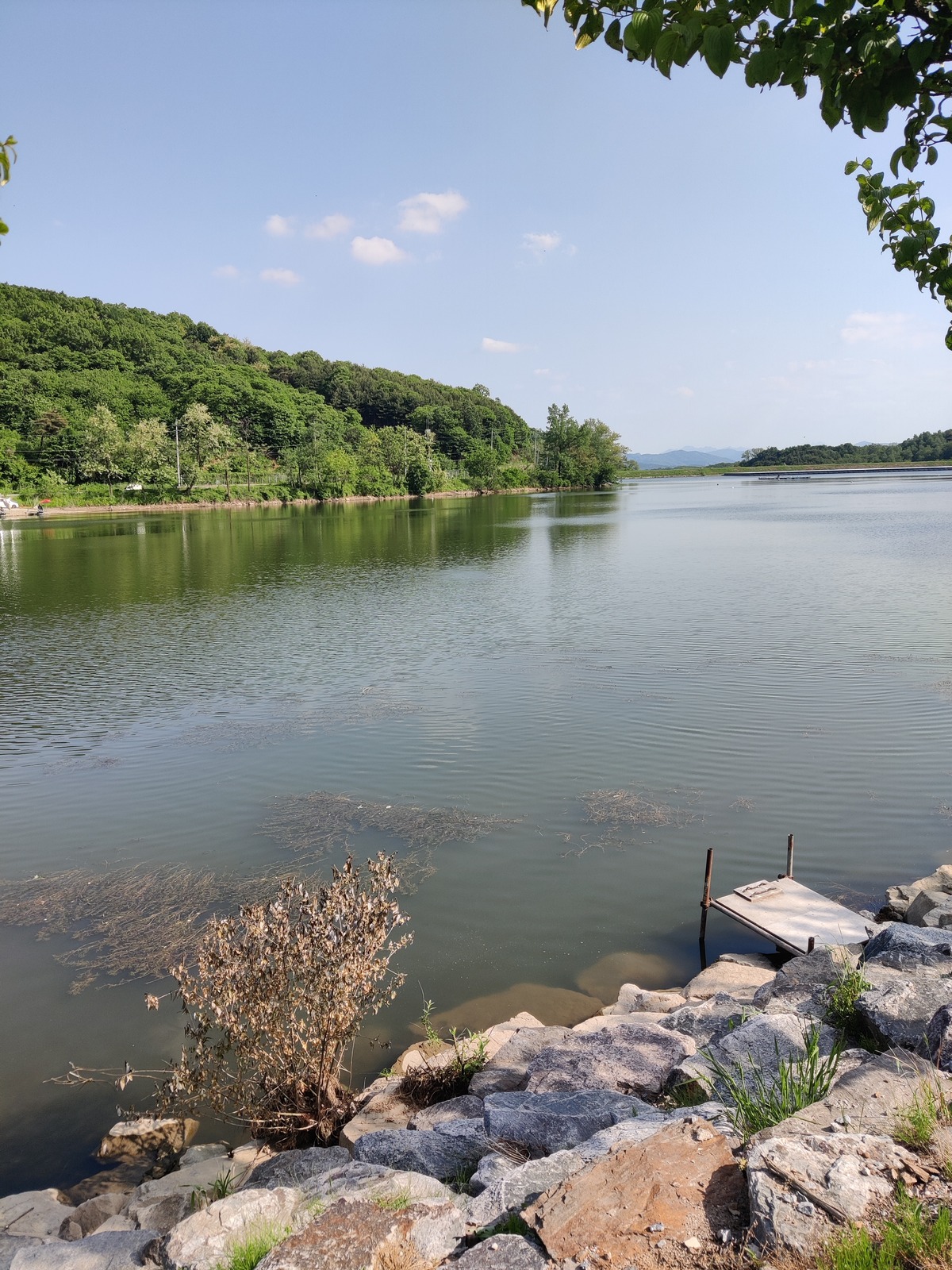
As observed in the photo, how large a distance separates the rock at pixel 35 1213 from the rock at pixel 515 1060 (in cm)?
264

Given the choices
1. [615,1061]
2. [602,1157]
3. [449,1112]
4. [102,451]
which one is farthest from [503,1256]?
[102,451]

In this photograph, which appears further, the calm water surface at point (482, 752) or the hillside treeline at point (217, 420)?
the hillside treeline at point (217, 420)

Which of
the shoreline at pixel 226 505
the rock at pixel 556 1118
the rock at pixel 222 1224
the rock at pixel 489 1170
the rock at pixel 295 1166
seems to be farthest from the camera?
the shoreline at pixel 226 505

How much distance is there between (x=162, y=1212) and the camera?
4652 millimetres

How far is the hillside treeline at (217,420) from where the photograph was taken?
93.4 meters

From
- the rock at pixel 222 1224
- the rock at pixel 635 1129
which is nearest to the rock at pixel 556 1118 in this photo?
the rock at pixel 635 1129

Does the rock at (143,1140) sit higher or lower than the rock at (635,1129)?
lower

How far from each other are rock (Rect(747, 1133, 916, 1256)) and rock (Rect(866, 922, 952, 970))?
2785 millimetres

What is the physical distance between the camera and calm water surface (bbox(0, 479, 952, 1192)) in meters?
7.99

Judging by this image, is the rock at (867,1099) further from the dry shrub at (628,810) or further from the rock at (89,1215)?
the dry shrub at (628,810)

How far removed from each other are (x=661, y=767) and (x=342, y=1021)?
8398 mm

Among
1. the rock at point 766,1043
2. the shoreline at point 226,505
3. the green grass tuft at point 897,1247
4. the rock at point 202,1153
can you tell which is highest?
the shoreline at point 226,505

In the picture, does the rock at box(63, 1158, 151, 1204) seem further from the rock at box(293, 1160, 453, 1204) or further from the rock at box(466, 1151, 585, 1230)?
the rock at box(466, 1151, 585, 1230)

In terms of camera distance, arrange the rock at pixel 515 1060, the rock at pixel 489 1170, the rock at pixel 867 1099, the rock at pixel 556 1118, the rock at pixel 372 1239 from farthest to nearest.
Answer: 1. the rock at pixel 515 1060
2. the rock at pixel 556 1118
3. the rock at pixel 489 1170
4. the rock at pixel 867 1099
5. the rock at pixel 372 1239
